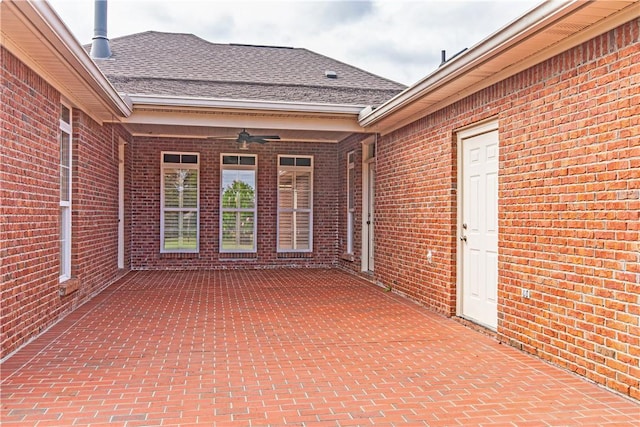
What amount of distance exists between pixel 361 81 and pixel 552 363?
26.5 ft

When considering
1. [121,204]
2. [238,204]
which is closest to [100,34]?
[121,204]

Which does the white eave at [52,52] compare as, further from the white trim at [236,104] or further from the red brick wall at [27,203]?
the white trim at [236,104]

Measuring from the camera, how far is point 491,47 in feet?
15.4

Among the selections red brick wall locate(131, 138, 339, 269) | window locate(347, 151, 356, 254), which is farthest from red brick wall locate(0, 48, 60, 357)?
window locate(347, 151, 356, 254)

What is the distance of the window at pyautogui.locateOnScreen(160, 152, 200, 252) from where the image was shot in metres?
11.8

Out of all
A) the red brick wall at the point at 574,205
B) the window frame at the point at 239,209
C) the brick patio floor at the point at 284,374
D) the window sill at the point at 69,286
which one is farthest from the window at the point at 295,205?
the red brick wall at the point at 574,205

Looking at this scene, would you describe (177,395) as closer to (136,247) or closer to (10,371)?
(10,371)

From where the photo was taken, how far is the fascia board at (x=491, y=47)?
3.83 meters

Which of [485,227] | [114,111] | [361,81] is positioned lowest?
[485,227]

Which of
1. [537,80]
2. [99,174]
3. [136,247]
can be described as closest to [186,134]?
[136,247]

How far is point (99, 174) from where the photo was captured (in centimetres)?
829

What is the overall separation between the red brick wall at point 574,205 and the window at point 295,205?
6.35 meters

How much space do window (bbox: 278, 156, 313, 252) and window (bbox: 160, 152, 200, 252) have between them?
6.03 feet

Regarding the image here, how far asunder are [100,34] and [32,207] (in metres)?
8.03
